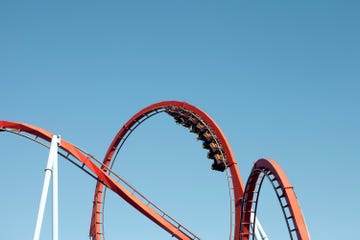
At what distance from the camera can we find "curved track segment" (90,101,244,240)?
22625mm

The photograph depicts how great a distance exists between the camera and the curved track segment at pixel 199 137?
22.6 meters

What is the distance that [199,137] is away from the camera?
25.2 metres

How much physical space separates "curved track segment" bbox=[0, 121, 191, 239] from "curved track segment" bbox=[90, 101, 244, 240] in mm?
181

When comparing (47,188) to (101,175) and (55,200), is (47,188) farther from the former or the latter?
(101,175)

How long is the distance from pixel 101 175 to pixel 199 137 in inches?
218

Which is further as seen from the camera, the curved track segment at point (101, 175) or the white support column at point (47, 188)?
the curved track segment at point (101, 175)

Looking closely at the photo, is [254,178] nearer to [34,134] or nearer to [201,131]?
[201,131]

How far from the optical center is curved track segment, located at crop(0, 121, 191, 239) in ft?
70.7

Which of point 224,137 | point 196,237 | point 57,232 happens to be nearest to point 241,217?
point 196,237

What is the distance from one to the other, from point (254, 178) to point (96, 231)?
36.4 feet

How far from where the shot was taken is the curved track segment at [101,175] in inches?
849

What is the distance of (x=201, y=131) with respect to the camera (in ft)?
82.1

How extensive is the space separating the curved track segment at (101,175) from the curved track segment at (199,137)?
181mm

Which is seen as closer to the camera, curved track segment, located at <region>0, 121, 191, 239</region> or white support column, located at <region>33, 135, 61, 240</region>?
white support column, located at <region>33, 135, 61, 240</region>
